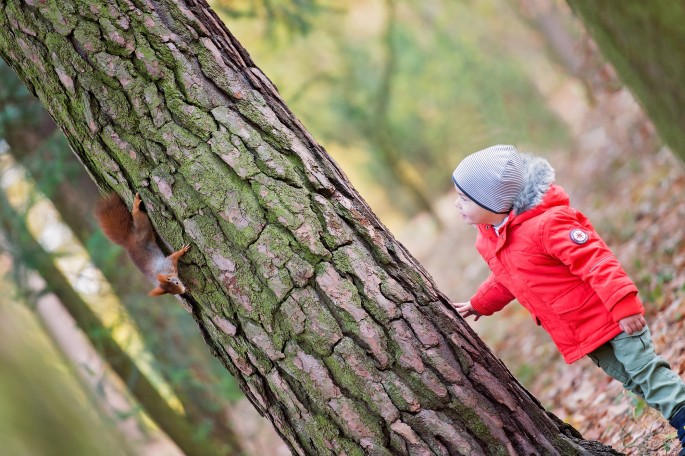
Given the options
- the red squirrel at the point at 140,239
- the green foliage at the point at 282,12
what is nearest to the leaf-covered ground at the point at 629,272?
the red squirrel at the point at 140,239

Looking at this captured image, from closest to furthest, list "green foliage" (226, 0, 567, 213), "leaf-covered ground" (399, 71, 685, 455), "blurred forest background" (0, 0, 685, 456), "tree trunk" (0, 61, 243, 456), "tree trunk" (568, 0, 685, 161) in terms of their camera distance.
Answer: "tree trunk" (568, 0, 685, 161), "leaf-covered ground" (399, 71, 685, 455), "blurred forest background" (0, 0, 685, 456), "tree trunk" (0, 61, 243, 456), "green foliage" (226, 0, 567, 213)

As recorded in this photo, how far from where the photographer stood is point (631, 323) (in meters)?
2.65

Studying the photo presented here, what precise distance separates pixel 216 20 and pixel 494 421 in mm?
1911

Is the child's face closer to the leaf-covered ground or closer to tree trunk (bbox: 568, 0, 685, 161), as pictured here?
tree trunk (bbox: 568, 0, 685, 161)

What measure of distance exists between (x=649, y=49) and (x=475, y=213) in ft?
3.10

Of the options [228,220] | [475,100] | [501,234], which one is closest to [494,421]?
[501,234]

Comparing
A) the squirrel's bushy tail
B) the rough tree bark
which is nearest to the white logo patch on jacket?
the rough tree bark

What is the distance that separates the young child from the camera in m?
2.66

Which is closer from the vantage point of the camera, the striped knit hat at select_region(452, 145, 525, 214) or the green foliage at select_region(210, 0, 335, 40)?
the striped knit hat at select_region(452, 145, 525, 214)

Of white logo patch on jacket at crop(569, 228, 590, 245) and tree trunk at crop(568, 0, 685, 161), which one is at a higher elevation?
tree trunk at crop(568, 0, 685, 161)

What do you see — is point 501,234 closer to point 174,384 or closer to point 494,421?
point 494,421

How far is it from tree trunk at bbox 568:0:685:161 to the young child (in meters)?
0.48

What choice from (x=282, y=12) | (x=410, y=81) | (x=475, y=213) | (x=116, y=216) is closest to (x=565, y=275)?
(x=475, y=213)

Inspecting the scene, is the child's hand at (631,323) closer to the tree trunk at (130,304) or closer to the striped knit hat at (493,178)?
the striped knit hat at (493,178)
